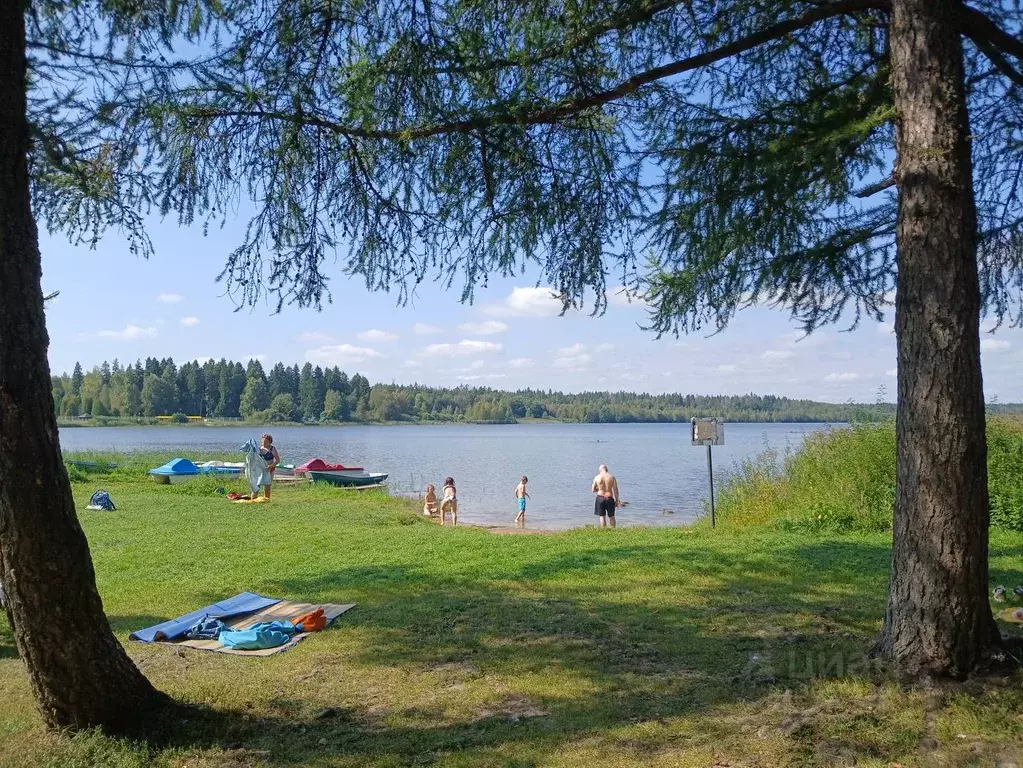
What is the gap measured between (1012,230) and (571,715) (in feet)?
14.7

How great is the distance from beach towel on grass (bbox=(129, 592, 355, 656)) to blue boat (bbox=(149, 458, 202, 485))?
15381 mm

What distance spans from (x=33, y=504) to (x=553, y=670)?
2999 mm

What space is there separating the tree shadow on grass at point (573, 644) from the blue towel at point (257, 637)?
1.68ft

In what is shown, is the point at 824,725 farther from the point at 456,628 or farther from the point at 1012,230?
the point at 1012,230

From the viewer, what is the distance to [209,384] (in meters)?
71.4

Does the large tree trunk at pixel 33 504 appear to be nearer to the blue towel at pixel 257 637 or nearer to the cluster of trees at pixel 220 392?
the blue towel at pixel 257 637

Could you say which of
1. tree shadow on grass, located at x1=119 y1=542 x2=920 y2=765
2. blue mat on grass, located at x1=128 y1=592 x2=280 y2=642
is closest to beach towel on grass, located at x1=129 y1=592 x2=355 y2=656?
blue mat on grass, located at x1=128 y1=592 x2=280 y2=642

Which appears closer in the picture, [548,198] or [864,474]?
[548,198]

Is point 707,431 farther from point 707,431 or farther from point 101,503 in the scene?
point 101,503

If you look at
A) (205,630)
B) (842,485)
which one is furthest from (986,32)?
(842,485)

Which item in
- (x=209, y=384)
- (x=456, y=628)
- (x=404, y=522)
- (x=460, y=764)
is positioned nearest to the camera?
(x=460, y=764)

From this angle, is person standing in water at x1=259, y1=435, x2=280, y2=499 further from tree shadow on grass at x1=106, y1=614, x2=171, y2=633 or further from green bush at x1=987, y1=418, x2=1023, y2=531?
green bush at x1=987, y1=418, x2=1023, y2=531

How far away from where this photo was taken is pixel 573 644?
5.32 meters

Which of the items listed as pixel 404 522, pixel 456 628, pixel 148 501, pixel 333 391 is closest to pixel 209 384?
pixel 333 391
